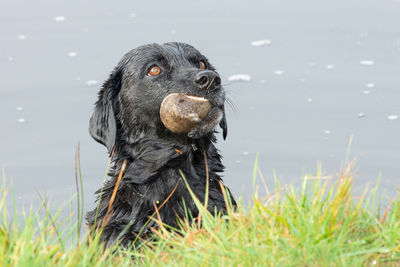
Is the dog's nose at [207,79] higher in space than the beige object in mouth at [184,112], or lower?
higher

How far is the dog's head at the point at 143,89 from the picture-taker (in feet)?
16.0

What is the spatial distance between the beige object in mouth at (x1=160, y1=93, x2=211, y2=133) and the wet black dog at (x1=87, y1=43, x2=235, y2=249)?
0.04 metres

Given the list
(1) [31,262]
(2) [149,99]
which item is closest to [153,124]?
(2) [149,99]

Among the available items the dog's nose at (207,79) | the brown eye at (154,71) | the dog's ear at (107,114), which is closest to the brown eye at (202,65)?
the brown eye at (154,71)

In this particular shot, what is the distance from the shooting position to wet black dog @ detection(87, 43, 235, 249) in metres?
4.70

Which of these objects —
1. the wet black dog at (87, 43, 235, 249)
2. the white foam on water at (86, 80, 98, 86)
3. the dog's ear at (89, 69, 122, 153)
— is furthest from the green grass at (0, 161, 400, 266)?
the white foam on water at (86, 80, 98, 86)

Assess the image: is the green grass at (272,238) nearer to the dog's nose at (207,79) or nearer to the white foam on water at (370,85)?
the dog's nose at (207,79)

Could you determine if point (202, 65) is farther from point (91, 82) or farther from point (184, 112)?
point (91, 82)

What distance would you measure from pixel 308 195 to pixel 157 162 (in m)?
1.38

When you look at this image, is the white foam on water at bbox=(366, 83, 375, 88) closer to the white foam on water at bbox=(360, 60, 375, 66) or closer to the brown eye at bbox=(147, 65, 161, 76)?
the white foam on water at bbox=(360, 60, 375, 66)

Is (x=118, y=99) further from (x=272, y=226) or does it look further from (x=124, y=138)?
(x=272, y=226)

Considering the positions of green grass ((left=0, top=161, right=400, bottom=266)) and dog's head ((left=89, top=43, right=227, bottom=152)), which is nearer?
green grass ((left=0, top=161, right=400, bottom=266))

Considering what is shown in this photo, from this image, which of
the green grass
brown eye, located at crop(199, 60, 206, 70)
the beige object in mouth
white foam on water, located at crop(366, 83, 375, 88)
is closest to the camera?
the green grass

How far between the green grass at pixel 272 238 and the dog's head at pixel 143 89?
42.7 inches
